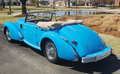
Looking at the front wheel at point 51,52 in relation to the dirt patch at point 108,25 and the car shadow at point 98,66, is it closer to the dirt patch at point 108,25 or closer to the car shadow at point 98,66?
the car shadow at point 98,66

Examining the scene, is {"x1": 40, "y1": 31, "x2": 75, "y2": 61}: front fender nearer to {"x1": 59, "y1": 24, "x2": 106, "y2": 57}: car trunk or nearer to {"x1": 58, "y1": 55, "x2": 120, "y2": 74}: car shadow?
{"x1": 59, "y1": 24, "x2": 106, "y2": 57}: car trunk

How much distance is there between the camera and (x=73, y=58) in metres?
3.74

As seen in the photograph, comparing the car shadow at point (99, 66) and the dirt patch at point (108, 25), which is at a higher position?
the dirt patch at point (108, 25)

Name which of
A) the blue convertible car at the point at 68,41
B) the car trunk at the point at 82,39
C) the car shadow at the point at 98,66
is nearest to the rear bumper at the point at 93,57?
the blue convertible car at the point at 68,41

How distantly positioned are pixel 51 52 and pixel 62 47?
61 centimetres

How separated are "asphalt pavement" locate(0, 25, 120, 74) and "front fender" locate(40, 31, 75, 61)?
44cm

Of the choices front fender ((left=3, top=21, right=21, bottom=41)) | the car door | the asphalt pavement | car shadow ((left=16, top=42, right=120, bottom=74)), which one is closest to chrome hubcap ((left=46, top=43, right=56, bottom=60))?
the asphalt pavement

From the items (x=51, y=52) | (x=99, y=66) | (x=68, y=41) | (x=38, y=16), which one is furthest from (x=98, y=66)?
(x=38, y=16)

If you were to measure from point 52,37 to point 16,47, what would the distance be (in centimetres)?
255

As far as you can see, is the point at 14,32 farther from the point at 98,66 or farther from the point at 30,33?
the point at 98,66

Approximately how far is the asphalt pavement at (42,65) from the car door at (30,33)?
19.1 inches

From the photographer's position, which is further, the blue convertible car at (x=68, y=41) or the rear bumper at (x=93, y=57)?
the blue convertible car at (x=68, y=41)

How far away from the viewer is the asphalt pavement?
3.90m

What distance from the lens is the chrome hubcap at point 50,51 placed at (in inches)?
167
